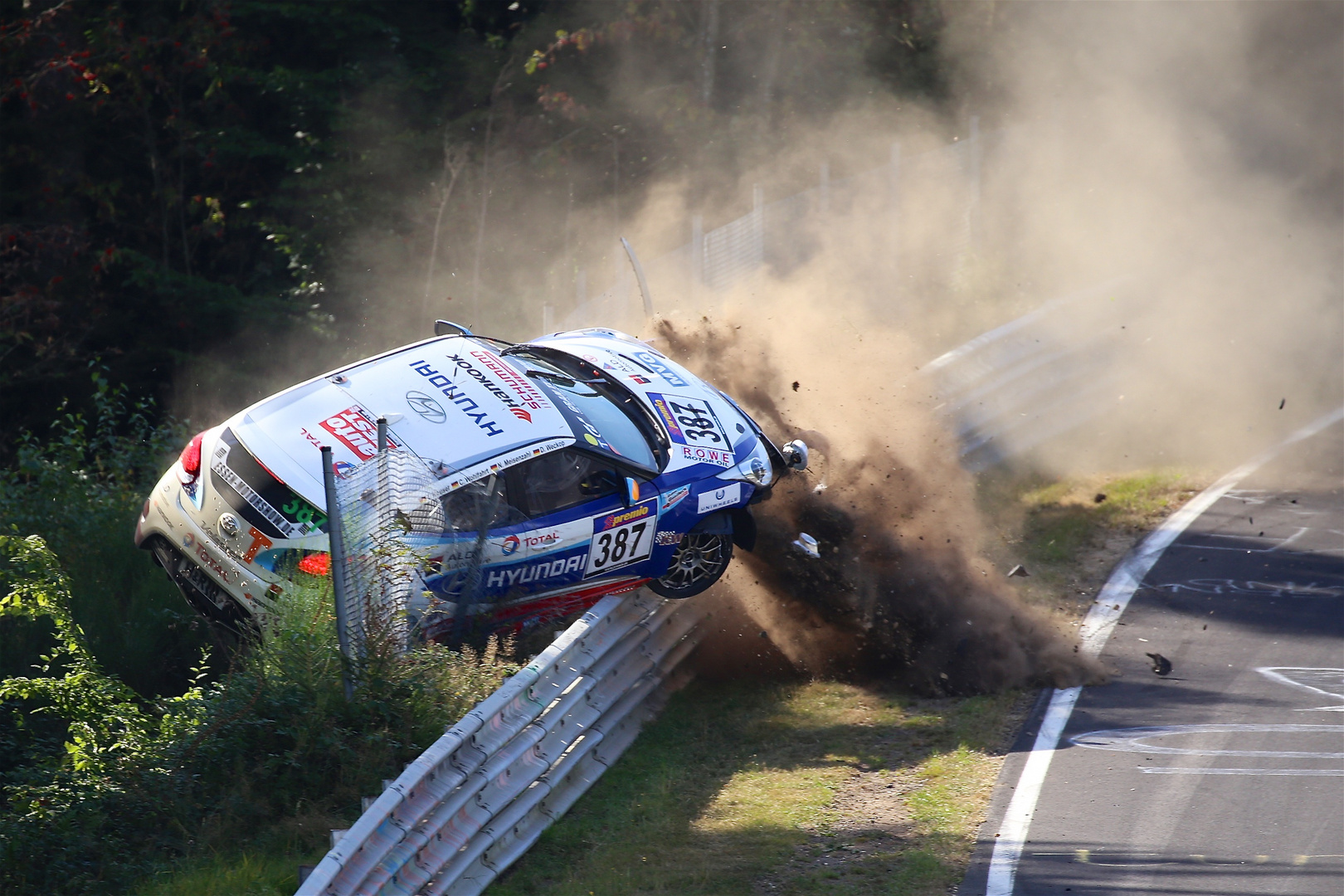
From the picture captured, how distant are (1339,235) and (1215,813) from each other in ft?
45.8

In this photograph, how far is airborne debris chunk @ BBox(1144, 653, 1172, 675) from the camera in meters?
8.14

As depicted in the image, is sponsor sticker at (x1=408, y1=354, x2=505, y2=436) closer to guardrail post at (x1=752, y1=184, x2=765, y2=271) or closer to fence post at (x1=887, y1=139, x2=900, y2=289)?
guardrail post at (x1=752, y1=184, x2=765, y2=271)

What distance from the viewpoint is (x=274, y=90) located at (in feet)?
59.5

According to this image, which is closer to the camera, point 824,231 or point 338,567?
point 338,567

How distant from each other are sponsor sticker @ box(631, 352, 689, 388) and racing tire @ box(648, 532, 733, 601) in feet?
4.14

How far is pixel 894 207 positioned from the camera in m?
16.0

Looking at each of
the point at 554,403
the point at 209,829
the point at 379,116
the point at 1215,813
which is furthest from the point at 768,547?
the point at 379,116

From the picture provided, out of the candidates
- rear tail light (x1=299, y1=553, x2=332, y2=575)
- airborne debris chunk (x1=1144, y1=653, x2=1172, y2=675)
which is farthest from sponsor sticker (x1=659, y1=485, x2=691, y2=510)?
airborne debris chunk (x1=1144, y1=653, x2=1172, y2=675)

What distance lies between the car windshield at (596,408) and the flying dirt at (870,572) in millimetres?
1216

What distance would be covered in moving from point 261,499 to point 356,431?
0.68m

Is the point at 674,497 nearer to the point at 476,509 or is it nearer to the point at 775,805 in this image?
the point at 476,509

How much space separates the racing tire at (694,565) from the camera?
791cm

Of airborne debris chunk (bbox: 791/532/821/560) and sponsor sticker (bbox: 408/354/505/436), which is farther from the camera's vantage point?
airborne debris chunk (bbox: 791/532/821/560)

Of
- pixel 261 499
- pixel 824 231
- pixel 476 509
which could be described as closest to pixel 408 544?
pixel 476 509
